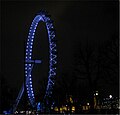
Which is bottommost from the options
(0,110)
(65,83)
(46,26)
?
(0,110)

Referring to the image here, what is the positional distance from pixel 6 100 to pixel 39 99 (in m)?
15.7

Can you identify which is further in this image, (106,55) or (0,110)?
(0,110)

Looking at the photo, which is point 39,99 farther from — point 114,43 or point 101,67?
point 114,43

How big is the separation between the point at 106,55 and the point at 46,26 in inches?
728

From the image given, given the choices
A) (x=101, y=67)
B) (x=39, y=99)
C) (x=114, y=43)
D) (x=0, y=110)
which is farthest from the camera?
(x=39, y=99)

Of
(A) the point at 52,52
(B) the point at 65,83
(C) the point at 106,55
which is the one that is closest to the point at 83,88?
(B) the point at 65,83

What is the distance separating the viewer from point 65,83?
57500 mm

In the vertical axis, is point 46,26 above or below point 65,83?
above

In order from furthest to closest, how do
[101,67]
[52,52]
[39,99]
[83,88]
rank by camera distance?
[39,99] < [83,88] < [52,52] < [101,67]

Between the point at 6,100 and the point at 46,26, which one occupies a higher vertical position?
the point at 46,26

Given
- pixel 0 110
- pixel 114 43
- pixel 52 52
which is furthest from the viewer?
pixel 0 110

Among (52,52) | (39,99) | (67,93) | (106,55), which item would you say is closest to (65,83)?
(67,93)

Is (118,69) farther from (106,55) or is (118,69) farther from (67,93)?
(67,93)

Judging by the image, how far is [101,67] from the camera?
3772cm
